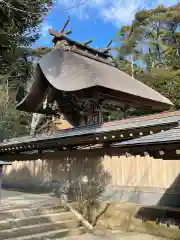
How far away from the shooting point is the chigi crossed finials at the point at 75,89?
1086 centimetres

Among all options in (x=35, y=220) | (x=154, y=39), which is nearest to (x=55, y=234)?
(x=35, y=220)

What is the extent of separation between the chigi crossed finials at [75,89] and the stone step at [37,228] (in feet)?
15.6

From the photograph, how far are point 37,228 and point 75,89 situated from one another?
5.40m

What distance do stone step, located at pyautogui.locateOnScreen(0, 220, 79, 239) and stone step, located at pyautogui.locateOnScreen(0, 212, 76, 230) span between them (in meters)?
0.18

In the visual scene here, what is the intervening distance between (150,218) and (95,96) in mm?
5578

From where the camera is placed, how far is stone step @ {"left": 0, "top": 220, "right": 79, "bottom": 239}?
645 centimetres

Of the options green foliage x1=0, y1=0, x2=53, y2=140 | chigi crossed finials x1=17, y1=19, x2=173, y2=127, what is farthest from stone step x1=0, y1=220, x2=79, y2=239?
chigi crossed finials x1=17, y1=19, x2=173, y2=127

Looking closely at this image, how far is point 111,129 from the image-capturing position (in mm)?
8102

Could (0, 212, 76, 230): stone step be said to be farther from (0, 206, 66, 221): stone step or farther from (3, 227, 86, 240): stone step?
(3, 227, 86, 240): stone step

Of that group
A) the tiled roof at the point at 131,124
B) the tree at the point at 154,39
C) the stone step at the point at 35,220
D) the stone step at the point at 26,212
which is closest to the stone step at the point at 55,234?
the stone step at the point at 35,220

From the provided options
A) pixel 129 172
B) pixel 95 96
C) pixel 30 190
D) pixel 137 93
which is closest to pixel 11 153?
pixel 30 190

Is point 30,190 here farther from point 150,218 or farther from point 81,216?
point 150,218

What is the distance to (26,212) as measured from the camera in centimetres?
755

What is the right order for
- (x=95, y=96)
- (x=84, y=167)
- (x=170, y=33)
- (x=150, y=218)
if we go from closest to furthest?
(x=150, y=218) < (x=84, y=167) < (x=95, y=96) < (x=170, y=33)
